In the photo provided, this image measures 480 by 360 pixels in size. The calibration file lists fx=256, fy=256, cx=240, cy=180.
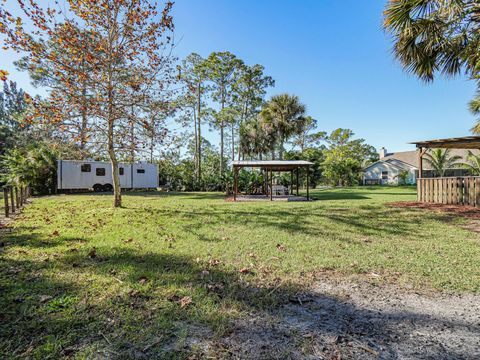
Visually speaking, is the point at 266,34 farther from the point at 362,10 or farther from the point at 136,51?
the point at 136,51

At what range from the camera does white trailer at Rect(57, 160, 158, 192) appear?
1972 cm

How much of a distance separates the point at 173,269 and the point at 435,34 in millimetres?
9243

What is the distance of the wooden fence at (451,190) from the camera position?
9453mm

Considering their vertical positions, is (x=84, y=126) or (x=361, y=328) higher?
(x=84, y=126)

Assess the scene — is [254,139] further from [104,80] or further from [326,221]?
[326,221]

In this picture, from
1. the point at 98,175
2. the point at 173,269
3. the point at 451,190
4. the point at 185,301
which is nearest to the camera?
the point at 185,301

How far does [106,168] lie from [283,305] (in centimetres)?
2288

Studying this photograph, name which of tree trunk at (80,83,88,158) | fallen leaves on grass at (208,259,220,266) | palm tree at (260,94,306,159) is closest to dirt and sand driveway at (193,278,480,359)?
fallen leaves on grass at (208,259,220,266)

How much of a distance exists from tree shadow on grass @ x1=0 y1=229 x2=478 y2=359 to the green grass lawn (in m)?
0.01

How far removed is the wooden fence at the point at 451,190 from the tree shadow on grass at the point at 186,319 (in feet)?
32.0

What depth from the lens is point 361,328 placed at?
7.26 ft

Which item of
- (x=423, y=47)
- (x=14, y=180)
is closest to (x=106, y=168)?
(x=14, y=180)

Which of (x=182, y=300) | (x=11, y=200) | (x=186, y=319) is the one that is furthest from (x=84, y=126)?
(x=186, y=319)

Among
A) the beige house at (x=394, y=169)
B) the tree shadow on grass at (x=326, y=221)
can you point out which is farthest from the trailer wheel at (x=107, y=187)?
the beige house at (x=394, y=169)
